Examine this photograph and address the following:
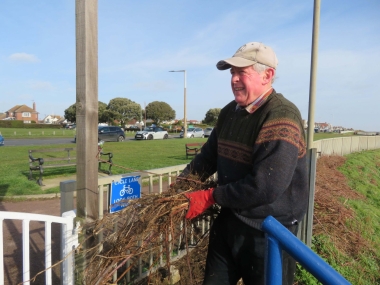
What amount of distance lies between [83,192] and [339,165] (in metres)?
9.93

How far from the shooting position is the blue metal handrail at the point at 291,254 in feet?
3.23

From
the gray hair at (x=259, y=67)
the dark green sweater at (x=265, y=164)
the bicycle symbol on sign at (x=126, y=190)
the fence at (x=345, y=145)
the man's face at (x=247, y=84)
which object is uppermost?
the gray hair at (x=259, y=67)

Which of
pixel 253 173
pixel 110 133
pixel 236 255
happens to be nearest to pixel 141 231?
pixel 236 255

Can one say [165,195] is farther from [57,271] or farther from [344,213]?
[344,213]

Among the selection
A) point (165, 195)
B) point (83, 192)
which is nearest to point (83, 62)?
point (83, 192)

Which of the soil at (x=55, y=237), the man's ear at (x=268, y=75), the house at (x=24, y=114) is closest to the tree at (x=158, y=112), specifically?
the house at (x=24, y=114)

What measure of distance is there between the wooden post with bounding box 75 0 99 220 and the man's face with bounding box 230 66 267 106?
1.10 meters

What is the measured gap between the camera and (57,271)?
3523 mm

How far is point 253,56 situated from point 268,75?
150 mm

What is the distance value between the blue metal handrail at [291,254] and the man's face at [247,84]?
0.84 metres

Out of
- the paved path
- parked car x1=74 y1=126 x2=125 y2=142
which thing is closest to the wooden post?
the paved path

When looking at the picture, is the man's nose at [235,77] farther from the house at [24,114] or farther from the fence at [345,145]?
the house at [24,114]

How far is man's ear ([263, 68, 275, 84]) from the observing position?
6.01 ft

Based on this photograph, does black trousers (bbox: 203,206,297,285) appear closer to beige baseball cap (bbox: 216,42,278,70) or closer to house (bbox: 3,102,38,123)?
beige baseball cap (bbox: 216,42,278,70)
